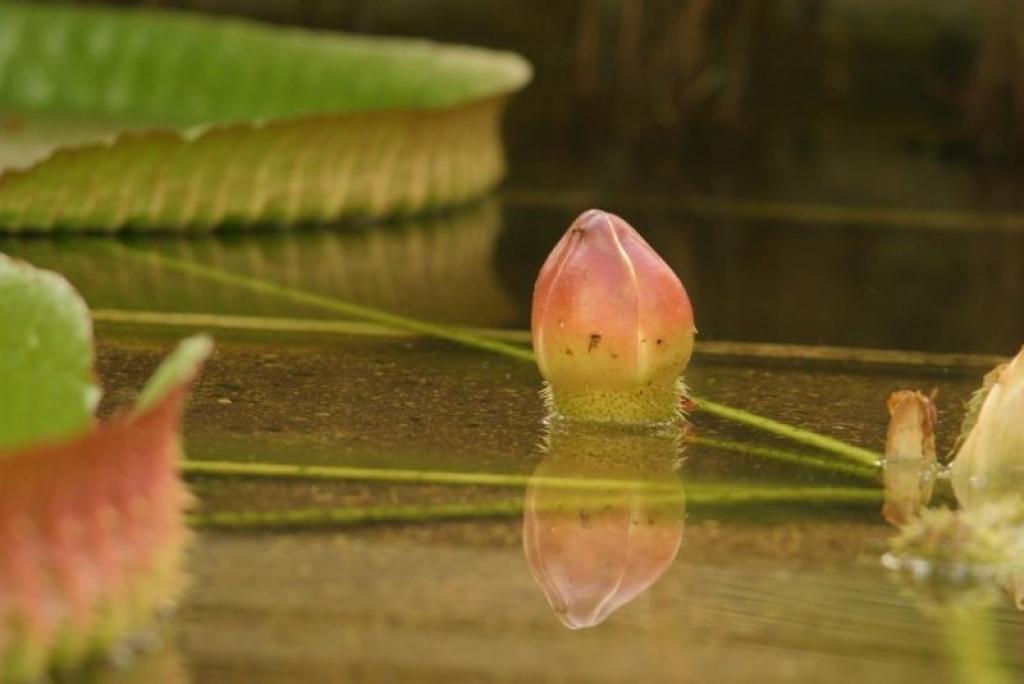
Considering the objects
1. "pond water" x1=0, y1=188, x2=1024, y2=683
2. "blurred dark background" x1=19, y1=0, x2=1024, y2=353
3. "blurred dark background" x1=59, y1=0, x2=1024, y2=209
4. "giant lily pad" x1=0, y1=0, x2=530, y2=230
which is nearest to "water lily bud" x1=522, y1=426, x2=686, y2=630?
"pond water" x1=0, y1=188, x2=1024, y2=683

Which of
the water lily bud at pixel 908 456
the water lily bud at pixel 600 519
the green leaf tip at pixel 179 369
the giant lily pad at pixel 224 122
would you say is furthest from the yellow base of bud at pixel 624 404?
the giant lily pad at pixel 224 122

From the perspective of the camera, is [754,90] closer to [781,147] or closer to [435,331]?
[781,147]

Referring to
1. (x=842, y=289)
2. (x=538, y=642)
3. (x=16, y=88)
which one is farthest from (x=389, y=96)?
(x=538, y=642)

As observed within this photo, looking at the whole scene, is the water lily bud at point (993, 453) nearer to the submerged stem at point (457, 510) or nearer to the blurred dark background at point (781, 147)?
the submerged stem at point (457, 510)

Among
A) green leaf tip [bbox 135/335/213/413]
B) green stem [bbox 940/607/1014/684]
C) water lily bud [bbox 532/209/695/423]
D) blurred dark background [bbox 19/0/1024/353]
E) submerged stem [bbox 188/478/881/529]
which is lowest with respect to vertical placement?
blurred dark background [bbox 19/0/1024/353]

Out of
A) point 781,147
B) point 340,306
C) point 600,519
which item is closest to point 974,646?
point 600,519

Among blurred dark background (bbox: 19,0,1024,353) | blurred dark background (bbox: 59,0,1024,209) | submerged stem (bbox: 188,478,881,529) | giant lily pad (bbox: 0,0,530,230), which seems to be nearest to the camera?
submerged stem (bbox: 188,478,881,529)

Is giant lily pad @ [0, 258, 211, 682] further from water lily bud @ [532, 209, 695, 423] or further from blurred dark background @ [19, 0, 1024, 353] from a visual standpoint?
blurred dark background @ [19, 0, 1024, 353]
